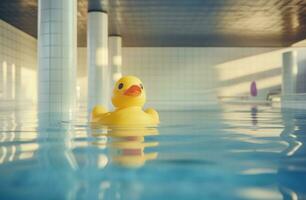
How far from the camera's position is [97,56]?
48.2ft

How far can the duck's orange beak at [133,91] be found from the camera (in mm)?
6000

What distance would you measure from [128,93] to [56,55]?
11.2 feet

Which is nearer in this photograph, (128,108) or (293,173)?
(293,173)

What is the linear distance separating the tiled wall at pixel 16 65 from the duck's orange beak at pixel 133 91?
1230cm

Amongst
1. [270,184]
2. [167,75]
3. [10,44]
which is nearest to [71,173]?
[270,184]

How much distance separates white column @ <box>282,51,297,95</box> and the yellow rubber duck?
18.0m

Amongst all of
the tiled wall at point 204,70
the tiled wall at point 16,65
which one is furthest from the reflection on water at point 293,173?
the tiled wall at point 204,70

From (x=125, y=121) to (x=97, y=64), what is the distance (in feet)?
30.6

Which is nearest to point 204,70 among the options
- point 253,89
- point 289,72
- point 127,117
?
point 253,89

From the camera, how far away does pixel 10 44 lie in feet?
58.3

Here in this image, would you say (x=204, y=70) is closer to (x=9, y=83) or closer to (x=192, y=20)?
(x=192, y=20)

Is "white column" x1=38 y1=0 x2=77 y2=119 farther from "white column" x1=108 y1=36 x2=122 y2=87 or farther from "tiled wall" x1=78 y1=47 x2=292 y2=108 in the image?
"tiled wall" x1=78 y1=47 x2=292 y2=108

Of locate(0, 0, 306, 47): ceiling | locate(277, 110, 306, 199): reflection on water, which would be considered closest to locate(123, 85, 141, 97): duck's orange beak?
locate(277, 110, 306, 199): reflection on water

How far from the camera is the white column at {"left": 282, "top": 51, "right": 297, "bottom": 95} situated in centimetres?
2212
